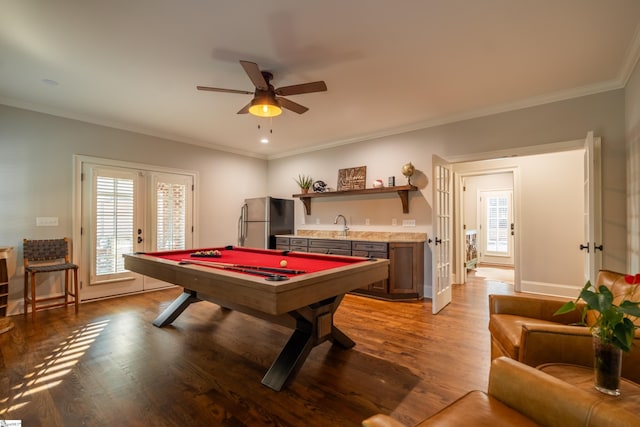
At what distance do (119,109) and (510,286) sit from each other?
21.9 feet

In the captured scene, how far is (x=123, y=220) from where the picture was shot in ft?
14.8

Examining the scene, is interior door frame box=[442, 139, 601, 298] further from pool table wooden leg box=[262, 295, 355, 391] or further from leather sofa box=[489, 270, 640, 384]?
pool table wooden leg box=[262, 295, 355, 391]

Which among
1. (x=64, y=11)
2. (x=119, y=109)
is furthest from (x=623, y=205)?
(x=119, y=109)

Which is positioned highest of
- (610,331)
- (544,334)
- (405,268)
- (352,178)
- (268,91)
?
(268,91)

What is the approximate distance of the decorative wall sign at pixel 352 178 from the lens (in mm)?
5129

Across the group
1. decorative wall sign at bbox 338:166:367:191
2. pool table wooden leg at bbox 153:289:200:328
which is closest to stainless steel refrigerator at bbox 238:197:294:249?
decorative wall sign at bbox 338:166:367:191

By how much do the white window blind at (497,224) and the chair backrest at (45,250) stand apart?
346 inches

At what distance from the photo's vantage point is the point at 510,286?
5156 mm

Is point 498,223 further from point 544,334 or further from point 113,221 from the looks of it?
point 113,221

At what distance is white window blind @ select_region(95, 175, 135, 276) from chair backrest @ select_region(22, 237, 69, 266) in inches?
15.8

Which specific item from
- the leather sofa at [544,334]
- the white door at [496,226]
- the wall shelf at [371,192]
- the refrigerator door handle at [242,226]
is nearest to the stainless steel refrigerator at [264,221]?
the refrigerator door handle at [242,226]

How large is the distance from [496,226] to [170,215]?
773cm

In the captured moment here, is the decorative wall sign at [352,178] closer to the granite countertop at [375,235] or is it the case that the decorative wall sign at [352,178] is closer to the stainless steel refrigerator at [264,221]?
the granite countertop at [375,235]

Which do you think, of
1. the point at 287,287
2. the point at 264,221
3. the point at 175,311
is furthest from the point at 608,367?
the point at 264,221
